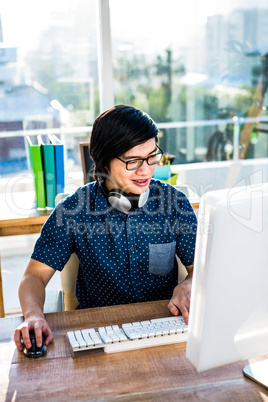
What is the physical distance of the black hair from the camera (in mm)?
1416

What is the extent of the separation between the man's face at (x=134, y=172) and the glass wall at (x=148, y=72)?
157 cm

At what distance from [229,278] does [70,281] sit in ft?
2.80

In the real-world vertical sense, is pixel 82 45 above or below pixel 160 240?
above

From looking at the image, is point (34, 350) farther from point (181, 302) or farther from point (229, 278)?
point (229, 278)

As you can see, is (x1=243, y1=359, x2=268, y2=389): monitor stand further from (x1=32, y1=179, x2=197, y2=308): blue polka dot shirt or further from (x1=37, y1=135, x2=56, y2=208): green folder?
(x1=37, y1=135, x2=56, y2=208): green folder

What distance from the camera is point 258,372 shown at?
3.31 ft

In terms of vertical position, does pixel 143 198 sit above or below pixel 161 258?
above

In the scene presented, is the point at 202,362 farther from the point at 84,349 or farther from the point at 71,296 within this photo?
the point at 71,296

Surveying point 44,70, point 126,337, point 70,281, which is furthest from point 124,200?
point 44,70

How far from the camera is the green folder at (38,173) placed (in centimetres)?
217

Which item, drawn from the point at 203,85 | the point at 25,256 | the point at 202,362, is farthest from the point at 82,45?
the point at 202,362

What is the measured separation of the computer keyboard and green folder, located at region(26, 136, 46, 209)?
45.3 inches

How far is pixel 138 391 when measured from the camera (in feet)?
3.12

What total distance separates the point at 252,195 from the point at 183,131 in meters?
2.71
